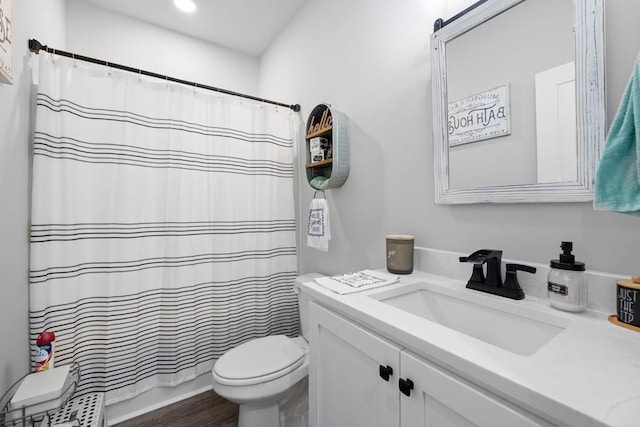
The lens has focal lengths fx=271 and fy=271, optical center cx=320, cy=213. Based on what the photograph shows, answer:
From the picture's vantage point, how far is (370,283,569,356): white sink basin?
730mm

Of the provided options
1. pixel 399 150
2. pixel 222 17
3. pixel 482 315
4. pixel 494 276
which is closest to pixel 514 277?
pixel 494 276

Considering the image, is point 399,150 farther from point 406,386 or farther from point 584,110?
point 406,386

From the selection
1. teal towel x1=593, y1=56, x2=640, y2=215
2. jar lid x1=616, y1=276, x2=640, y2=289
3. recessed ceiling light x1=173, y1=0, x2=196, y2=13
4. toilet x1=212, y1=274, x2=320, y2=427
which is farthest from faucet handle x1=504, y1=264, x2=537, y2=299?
recessed ceiling light x1=173, y1=0, x2=196, y2=13

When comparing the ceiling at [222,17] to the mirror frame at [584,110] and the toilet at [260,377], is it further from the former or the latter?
the toilet at [260,377]

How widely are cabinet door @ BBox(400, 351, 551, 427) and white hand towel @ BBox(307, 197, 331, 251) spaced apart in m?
0.95

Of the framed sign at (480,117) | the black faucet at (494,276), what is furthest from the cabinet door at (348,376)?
the framed sign at (480,117)

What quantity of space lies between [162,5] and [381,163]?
1.96m

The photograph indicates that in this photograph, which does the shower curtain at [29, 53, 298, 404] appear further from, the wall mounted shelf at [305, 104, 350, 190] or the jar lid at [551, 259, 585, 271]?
the jar lid at [551, 259, 585, 271]

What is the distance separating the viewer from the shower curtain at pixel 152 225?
4.33 ft

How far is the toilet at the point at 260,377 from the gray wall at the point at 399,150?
581mm

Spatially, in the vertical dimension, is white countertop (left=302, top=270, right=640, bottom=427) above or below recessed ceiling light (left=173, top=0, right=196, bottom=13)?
below

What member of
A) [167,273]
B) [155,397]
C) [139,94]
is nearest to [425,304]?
[167,273]

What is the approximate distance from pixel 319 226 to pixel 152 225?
97 centimetres

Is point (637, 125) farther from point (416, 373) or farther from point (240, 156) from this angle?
point (240, 156)
